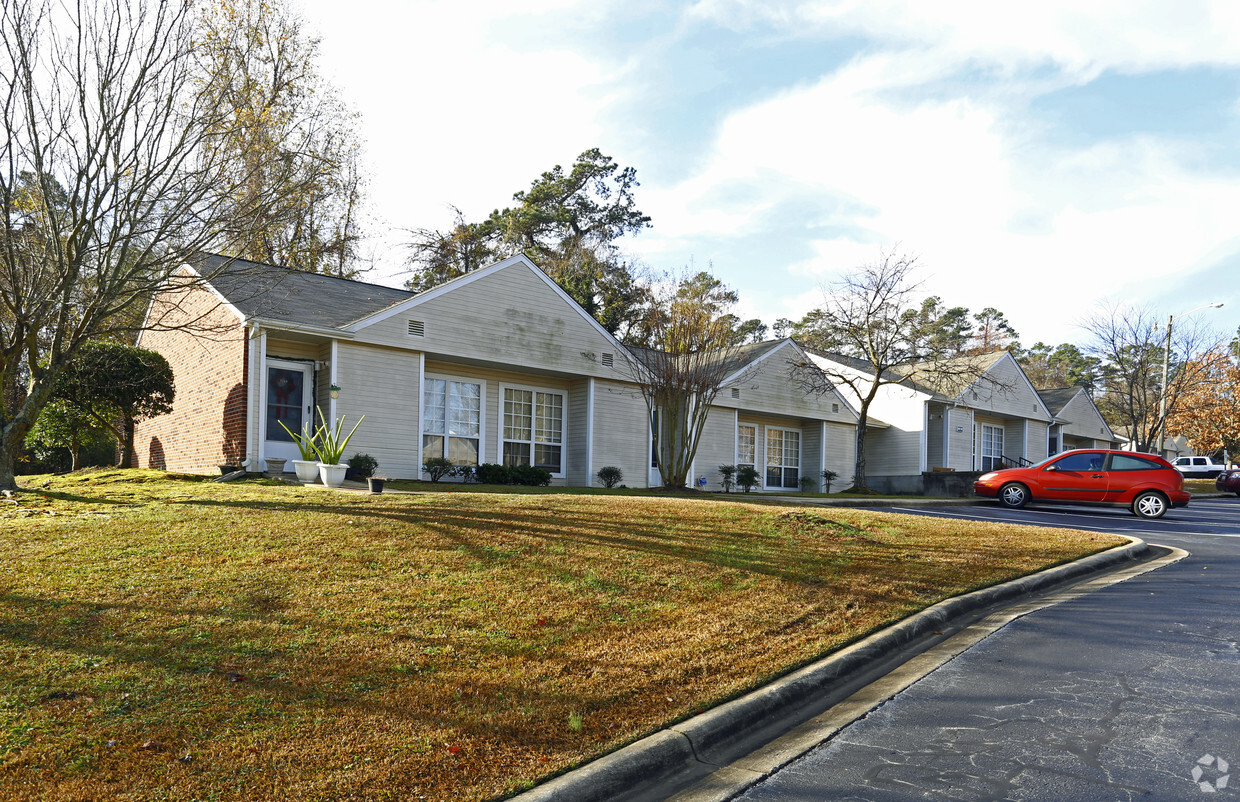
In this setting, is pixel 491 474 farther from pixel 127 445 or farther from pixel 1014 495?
pixel 1014 495

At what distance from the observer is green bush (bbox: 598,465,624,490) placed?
21.4 metres

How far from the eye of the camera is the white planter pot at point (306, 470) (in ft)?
47.6

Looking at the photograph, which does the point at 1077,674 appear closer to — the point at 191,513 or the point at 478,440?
the point at 191,513

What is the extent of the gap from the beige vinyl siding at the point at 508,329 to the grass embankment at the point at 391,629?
7617mm

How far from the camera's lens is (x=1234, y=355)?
176 ft

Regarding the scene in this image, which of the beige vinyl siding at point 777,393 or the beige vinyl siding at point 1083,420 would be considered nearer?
the beige vinyl siding at point 777,393

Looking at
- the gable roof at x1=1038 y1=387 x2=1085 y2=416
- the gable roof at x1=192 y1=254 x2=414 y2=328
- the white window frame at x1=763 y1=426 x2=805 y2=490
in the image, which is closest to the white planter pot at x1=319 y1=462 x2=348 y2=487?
the gable roof at x1=192 y1=254 x2=414 y2=328

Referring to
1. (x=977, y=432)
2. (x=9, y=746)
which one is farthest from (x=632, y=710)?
(x=977, y=432)

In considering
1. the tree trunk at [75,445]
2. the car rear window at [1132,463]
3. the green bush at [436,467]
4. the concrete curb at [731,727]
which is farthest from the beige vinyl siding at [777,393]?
the concrete curb at [731,727]

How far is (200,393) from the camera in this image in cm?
1847

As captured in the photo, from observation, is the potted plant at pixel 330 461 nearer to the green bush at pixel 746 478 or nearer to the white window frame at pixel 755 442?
the green bush at pixel 746 478

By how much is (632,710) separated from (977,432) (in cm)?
3415

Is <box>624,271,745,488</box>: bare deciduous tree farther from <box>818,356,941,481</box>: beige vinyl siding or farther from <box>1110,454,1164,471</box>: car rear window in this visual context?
<box>818,356,941,481</box>: beige vinyl siding

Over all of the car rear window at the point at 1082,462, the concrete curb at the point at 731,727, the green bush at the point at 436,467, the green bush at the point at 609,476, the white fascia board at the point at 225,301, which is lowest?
the concrete curb at the point at 731,727
